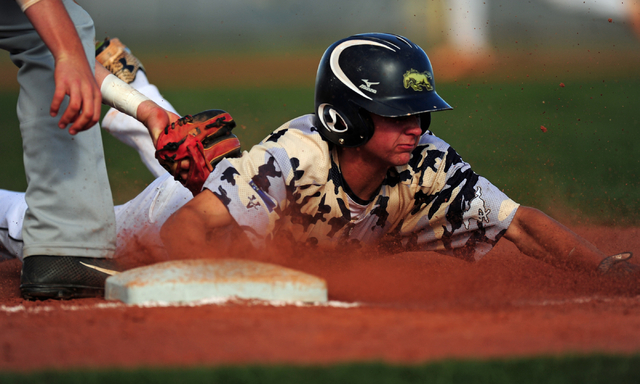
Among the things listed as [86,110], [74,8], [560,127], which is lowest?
[560,127]

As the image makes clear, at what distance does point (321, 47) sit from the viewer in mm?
31562

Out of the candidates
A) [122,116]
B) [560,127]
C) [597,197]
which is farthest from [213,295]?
[560,127]

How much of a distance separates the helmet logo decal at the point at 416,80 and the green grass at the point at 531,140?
257cm

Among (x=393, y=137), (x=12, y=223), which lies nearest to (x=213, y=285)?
(x=393, y=137)

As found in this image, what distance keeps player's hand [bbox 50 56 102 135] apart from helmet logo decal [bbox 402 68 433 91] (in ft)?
4.24

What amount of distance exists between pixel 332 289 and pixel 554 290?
89 centimetres

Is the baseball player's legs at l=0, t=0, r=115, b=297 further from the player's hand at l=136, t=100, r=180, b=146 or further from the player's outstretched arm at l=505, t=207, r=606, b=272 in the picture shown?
the player's outstretched arm at l=505, t=207, r=606, b=272

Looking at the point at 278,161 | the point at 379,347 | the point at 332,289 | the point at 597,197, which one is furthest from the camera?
the point at 597,197

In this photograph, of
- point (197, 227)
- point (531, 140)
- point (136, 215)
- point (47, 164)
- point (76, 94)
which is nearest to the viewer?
point (76, 94)

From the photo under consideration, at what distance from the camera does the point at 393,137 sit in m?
2.93

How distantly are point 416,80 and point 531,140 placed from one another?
7529 mm

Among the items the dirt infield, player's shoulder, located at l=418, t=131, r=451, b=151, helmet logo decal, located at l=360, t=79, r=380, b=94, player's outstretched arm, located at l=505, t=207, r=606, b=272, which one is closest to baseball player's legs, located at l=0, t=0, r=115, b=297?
the dirt infield

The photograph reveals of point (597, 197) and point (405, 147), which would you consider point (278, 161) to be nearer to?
point (405, 147)

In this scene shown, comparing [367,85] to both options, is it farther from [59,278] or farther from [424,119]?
[59,278]
